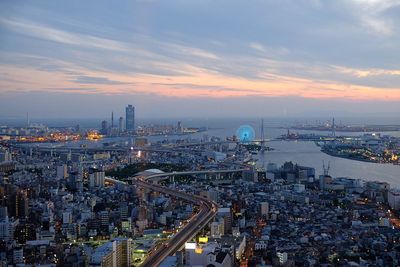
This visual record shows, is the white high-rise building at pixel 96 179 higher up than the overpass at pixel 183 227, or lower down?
higher up

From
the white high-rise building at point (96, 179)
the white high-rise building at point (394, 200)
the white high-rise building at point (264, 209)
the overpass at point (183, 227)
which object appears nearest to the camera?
the overpass at point (183, 227)

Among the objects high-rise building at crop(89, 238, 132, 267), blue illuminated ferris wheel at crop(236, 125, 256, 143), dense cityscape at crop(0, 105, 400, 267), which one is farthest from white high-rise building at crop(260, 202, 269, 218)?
blue illuminated ferris wheel at crop(236, 125, 256, 143)

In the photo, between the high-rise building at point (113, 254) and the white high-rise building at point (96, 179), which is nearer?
the high-rise building at point (113, 254)

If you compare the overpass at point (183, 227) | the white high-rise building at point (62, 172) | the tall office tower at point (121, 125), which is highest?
the tall office tower at point (121, 125)

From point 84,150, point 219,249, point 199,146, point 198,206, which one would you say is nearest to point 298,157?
point 199,146

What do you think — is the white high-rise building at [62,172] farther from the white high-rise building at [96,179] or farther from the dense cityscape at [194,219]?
the white high-rise building at [96,179]

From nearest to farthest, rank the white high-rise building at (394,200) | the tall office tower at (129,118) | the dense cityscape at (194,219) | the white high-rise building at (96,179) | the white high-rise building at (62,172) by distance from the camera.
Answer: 1. the dense cityscape at (194,219)
2. the white high-rise building at (394,200)
3. the white high-rise building at (96,179)
4. the white high-rise building at (62,172)
5. the tall office tower at (129,118)

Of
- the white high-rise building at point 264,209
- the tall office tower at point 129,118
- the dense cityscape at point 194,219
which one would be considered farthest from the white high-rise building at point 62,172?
the tall office tower at point 129,118

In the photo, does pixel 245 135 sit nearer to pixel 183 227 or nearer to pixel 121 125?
pixel 121 125

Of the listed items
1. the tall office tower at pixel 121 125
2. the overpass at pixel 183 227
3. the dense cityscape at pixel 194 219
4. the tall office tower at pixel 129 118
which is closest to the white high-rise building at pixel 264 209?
the dense cityscape at pixel 194 219
